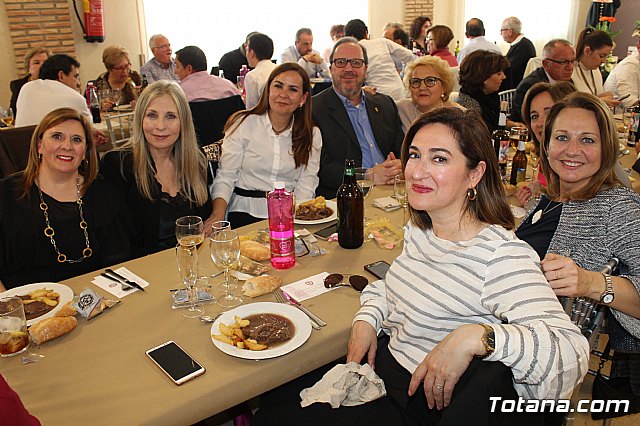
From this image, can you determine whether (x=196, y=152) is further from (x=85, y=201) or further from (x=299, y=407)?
(x=299, y=407)

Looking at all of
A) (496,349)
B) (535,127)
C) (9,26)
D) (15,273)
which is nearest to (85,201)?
(15,273)

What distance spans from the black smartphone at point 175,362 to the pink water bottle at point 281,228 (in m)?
0.52

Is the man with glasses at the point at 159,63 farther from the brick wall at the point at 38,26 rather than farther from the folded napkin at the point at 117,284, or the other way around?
the folded napkin at the point at 117,284

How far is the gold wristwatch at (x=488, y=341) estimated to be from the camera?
113 centimetres

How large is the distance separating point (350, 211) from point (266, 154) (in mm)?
1047

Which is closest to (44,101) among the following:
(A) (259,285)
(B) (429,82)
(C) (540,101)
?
(B) (429,82)

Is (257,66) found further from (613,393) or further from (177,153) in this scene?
(613,393)

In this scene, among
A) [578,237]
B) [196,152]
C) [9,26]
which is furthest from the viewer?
[9,26]

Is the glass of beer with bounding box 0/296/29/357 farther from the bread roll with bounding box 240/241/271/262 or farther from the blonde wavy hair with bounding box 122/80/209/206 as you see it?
the blonde wavy hair with bounding box 122/80/209/206

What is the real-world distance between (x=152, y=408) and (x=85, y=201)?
3.96 feet

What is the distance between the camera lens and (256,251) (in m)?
1.84

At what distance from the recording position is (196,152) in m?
2.46

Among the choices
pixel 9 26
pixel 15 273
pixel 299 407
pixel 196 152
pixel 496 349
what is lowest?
pixel 299 407

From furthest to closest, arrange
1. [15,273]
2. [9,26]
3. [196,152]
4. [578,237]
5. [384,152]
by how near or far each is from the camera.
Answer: [9,26] → [384,152] → [196,152] → [15,273] → [578,237]
